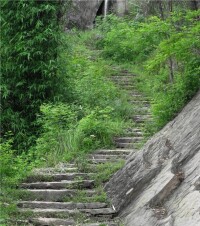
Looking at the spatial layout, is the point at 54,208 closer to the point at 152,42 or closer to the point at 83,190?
the point at 83,190

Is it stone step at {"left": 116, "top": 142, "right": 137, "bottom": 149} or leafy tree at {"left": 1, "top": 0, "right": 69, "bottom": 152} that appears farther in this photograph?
leafy tree at {"left": 1, "top": 0, "right": 69, "bottom": 152}

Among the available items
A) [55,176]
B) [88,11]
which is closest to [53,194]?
[55,176]

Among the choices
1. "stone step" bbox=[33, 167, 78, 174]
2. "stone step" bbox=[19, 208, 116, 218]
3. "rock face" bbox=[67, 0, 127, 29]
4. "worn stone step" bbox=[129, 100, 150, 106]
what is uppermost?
"rock face" bbox=[67, 0, 127, 29]

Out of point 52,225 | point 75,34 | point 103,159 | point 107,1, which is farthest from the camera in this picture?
point 107,1

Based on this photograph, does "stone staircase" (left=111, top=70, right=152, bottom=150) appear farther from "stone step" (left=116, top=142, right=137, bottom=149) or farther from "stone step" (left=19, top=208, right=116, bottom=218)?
"stone step" (left=19, top=208, right=116, bottom=218)

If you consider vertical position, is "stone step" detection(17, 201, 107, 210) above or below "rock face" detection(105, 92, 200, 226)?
below

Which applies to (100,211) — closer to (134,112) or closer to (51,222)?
(51,222)

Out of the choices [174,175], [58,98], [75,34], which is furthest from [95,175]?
[75,34]

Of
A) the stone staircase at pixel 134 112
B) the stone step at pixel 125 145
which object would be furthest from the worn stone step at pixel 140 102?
the stone step at pixel 125 145

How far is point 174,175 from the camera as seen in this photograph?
655cm

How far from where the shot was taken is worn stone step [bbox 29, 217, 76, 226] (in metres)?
7.73

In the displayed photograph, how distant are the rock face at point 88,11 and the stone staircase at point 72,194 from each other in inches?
577

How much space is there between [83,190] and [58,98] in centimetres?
471

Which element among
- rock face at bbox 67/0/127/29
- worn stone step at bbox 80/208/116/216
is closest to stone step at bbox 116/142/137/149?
worn stone step at bbox 80/208/116/216
